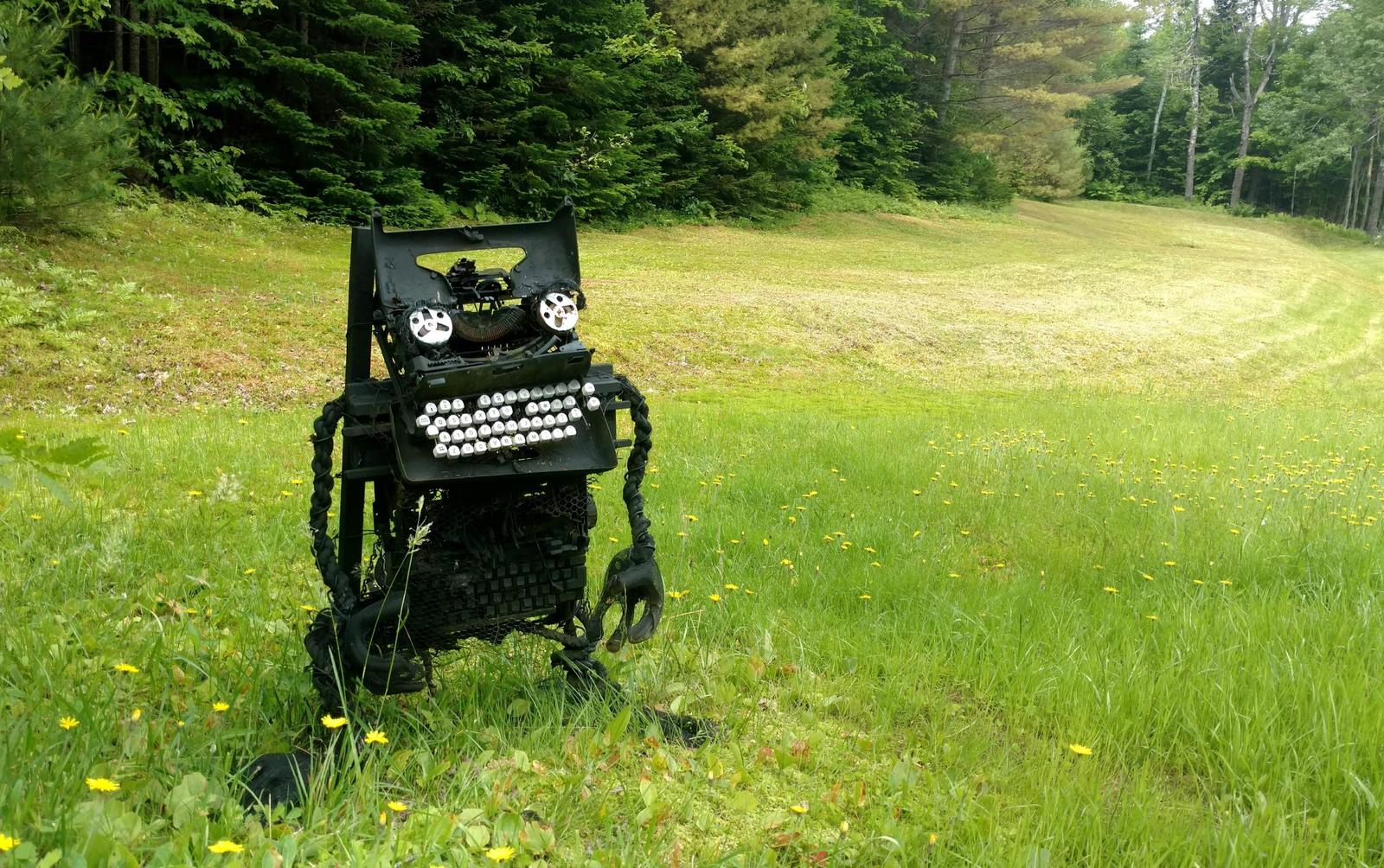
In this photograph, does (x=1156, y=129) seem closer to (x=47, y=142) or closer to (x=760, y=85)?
(x=760, y=85)

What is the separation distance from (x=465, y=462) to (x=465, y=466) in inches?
0.7

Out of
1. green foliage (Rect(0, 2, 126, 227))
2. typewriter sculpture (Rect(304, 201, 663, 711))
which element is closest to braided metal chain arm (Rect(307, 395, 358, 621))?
typewriter sculpture (Rect(304, 201, 663, 711))

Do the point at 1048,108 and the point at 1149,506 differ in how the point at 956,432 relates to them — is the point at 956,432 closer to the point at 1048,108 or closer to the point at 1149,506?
the point at 1149,506

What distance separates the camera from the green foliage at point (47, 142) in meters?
11.2

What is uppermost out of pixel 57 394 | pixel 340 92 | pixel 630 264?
pixel 340 92

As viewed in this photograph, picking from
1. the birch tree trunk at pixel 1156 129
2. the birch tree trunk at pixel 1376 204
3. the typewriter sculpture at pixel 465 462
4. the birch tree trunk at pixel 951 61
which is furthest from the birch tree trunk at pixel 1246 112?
the typewriter sculpture at pixel 465 462

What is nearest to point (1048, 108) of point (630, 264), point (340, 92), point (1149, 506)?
point (630, 264)

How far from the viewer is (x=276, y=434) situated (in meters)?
7.59

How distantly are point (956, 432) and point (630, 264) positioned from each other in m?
12.1

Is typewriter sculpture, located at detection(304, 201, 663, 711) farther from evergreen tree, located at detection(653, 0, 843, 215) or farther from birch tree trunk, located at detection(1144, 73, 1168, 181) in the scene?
birch tree trunk, located at detection(1144, 73, 1168, 181)

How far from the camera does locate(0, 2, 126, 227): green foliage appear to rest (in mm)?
11219

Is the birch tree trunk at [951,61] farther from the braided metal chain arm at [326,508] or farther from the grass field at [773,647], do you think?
the braided metal chain arm at [326,508]

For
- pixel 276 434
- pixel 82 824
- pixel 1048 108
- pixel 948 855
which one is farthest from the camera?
pixel 1048 108

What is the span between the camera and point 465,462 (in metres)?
3.03
